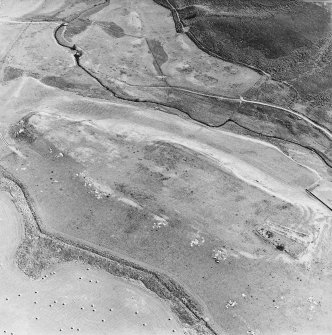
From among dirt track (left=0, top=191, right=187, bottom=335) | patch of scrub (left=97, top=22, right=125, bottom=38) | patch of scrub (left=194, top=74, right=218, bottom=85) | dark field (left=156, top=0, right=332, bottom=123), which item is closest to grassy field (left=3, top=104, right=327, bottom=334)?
dirt track (left=0, top=191, right=187, bottom=335)

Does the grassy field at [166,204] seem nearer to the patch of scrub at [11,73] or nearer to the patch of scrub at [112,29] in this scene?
the patch of scrub at [11,73]

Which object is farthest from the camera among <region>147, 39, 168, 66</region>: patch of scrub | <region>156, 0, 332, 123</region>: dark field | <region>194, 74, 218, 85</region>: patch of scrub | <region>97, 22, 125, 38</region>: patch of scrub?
<region>97, 22, 125, 38</region>: patch of scrub

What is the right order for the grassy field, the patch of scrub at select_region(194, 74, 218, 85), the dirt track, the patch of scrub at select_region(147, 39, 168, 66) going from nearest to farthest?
the dirt track, the grassy field, the patch of scrub at select_region(194, 74, 218, 85), the patch of scrub at select_region(147, 39, 168, 66)

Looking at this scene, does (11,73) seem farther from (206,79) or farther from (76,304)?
(76,304)

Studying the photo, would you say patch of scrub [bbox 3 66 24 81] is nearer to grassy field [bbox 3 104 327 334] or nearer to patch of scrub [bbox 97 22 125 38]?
grassy field [bbox 3 104 327 334]

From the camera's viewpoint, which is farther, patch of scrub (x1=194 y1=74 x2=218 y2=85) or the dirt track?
patch of scrub (x1=194 y1=74 x2=218 y2=85)

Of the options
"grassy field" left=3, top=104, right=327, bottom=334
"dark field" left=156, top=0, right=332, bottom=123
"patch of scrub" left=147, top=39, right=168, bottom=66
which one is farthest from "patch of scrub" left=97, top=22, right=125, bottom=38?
"grassy field" left=3, top=104, right=327, bottom=334

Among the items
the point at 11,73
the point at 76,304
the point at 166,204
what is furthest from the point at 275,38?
the point at 76,304

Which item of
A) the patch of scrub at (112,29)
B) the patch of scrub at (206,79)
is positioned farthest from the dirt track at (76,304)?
the patch of scrub at (112,29)

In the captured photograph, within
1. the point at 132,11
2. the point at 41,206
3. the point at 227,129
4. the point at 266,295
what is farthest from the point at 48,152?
the point at 132,11

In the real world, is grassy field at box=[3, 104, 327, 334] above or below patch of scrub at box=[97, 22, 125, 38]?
below

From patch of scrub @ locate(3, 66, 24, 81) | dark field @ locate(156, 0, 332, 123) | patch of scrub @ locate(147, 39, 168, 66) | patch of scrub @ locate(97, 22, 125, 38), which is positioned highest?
patch of scrub @ locate(3, 66, 24, 81)
